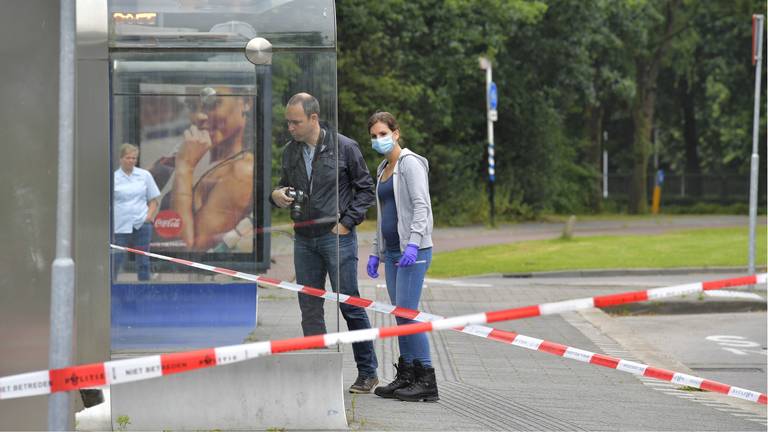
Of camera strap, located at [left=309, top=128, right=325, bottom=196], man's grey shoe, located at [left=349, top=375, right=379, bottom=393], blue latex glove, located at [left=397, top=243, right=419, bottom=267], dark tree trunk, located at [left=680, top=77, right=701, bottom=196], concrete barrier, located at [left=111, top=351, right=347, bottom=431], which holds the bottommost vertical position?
man's grey shoe, located at [left=349, top=375, right=379, bottom=393]

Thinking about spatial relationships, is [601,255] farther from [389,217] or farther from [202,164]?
[202,164]

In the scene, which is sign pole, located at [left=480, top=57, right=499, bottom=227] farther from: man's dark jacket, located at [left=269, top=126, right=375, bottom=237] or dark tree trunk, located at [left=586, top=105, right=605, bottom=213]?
man's dark jacket, located at [left=269, top=126, right=375, bottom=237]

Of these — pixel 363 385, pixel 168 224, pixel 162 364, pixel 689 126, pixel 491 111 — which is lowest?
pixel 363 385

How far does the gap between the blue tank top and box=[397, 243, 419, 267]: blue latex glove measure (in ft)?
0.86

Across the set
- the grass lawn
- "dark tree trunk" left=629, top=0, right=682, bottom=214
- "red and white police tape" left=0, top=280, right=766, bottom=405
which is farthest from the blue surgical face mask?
"dark tree trunk" left=629, top=0, right=682, bottom=214

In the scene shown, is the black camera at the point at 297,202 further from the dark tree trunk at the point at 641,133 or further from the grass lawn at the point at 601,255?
the dark tree trunk at the point at 641,133

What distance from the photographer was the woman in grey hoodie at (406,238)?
7055mm

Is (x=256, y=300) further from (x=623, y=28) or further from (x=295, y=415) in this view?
(x=623, y=28)

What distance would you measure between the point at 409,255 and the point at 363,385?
3.11 feet

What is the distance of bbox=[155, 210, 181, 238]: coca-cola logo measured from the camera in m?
6.33

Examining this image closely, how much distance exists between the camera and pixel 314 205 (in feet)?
21.4

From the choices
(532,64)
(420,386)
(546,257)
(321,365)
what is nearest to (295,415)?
(321,365)

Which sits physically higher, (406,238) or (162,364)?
(406,238)

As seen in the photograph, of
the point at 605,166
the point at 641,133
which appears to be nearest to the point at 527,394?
the point at 641,133
